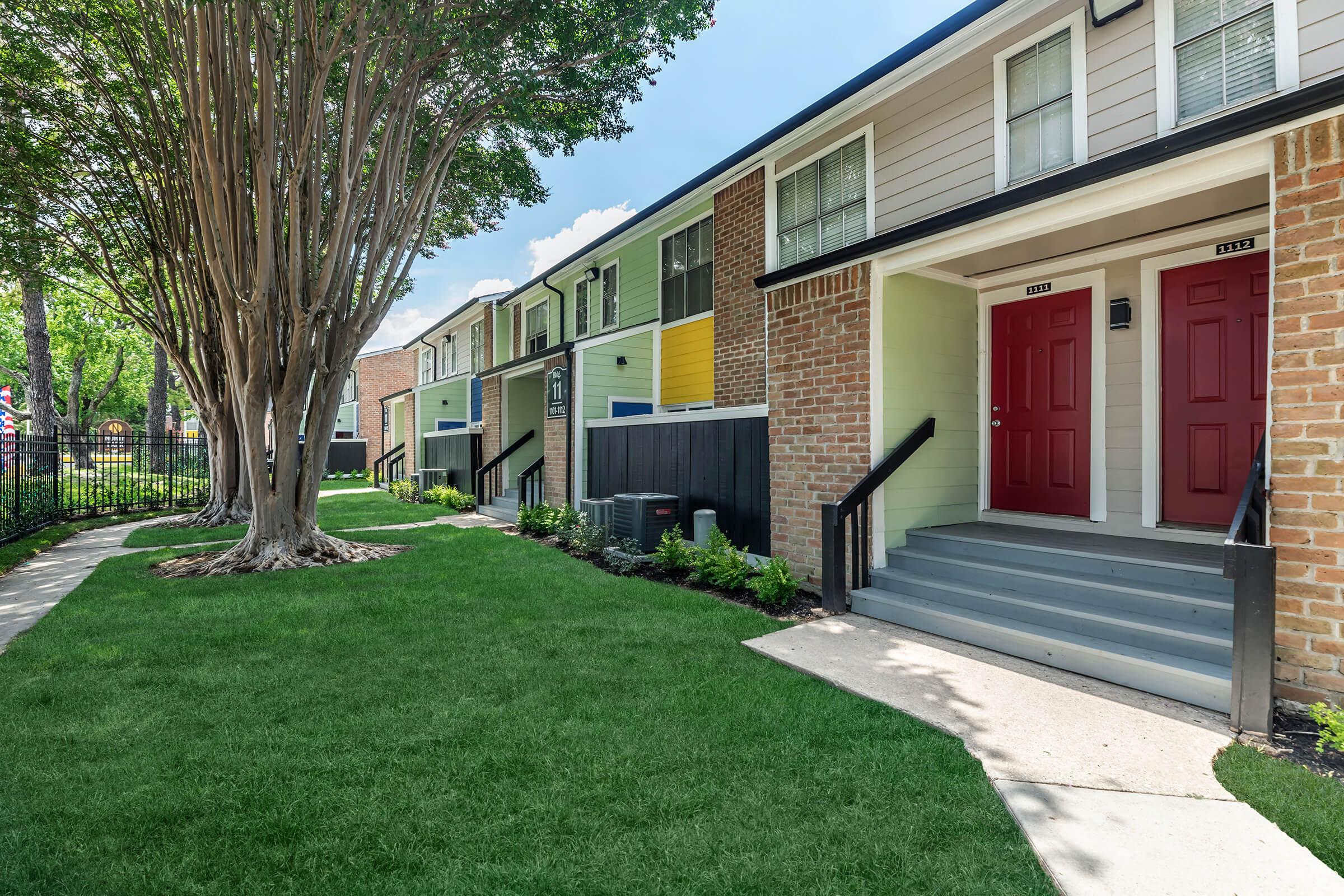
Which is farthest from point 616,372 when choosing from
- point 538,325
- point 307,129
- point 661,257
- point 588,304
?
point 538,325

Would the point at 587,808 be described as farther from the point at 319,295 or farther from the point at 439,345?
the point at 439,345

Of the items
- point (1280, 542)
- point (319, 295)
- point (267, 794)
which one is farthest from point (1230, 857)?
point (319, 295)

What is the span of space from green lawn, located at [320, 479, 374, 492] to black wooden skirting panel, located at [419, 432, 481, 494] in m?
5.96

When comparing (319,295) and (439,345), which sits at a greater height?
(439,345)

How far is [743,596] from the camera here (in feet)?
19.1

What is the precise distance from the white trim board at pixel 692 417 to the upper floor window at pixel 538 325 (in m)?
5.60

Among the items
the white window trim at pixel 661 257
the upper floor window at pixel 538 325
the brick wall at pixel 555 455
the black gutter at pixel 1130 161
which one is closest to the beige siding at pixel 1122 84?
the black gutter at pixel 1130 161

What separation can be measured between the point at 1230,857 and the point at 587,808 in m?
2.33

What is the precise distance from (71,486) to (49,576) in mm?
7511

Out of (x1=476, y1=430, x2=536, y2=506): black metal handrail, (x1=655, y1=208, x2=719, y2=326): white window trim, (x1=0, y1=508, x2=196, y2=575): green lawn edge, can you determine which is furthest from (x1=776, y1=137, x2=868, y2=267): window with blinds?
(x1=0, y1=508, x2=196, y2=575): green lawn edge

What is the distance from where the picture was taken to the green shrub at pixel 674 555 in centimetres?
667

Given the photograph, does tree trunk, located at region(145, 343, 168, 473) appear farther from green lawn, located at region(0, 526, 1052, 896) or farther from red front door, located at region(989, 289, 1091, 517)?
red front door, located at region(989, 289, 1091, 517)

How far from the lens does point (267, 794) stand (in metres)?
2.48

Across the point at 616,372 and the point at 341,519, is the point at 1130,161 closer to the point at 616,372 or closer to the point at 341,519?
the point at 616,372
